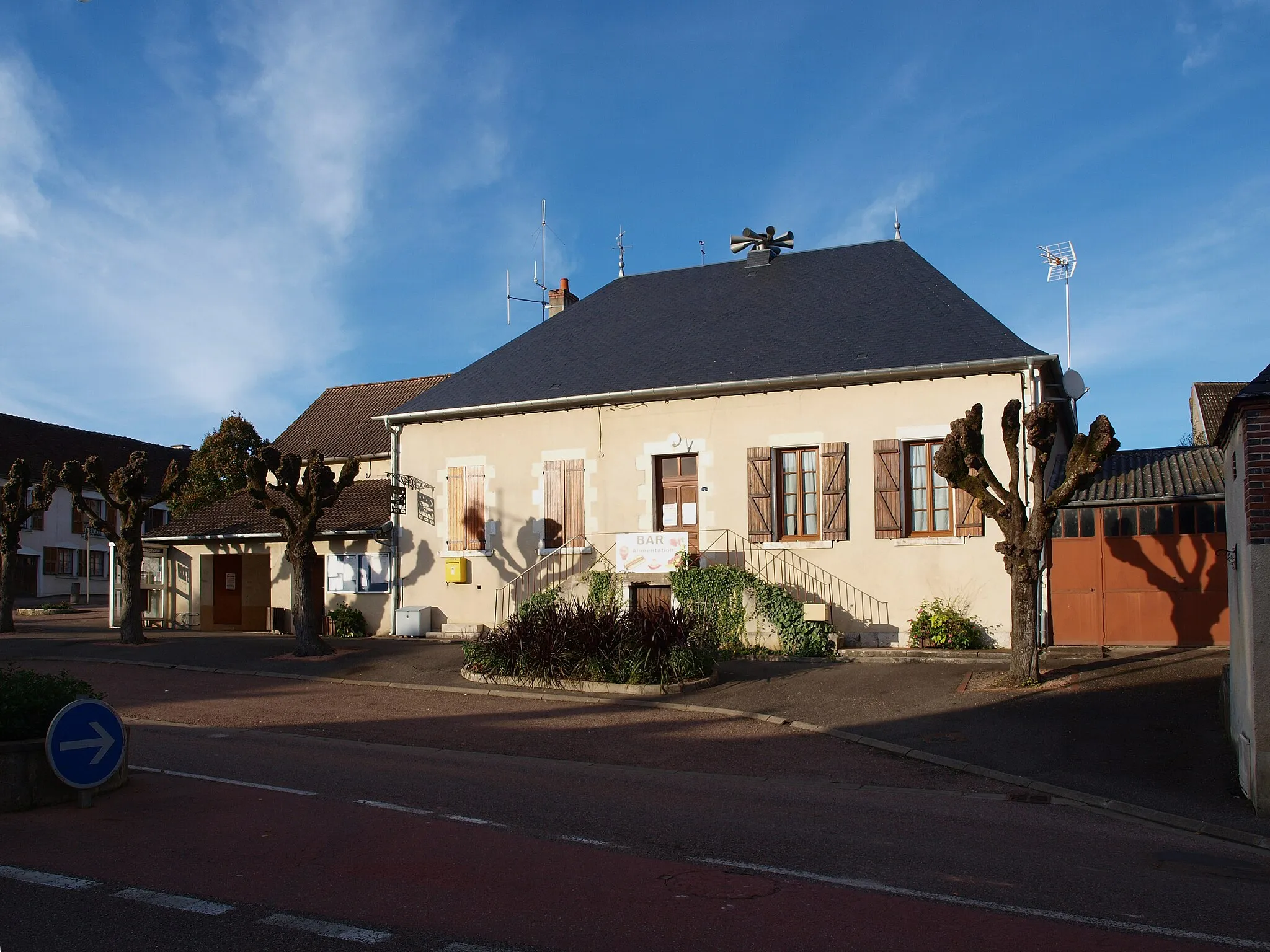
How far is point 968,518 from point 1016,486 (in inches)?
148

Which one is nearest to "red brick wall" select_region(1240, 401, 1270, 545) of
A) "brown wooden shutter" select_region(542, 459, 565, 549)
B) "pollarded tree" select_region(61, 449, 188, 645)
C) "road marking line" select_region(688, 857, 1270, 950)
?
"road marking line" select_region(688, 857, 1270, 950)

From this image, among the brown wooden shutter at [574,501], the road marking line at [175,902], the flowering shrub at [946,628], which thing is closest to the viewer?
the road marking line at [175,902]

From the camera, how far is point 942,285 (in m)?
19.7

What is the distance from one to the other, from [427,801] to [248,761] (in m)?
2.67

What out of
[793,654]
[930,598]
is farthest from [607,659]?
[930,598]

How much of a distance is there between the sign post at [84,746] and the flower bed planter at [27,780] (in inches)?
5.3

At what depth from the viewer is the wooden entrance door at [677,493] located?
19.1m

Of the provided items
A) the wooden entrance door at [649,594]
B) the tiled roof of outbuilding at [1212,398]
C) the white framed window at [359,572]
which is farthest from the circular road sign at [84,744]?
the tiled roof of outbuilding at [1212,398]

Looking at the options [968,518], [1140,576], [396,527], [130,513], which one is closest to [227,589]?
[130,513]

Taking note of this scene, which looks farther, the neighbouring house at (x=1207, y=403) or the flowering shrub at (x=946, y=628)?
the neighbouring house at (x=1207, y=403)

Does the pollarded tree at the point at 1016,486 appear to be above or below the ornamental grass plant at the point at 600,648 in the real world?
above

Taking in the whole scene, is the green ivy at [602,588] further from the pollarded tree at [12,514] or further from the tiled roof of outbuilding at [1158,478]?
the pollarded tree at [12,514]

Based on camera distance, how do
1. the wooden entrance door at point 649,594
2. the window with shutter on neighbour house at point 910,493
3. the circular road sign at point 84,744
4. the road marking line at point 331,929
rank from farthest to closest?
1. the wooden entrance door at point 649,594
2. the window with shutter on neighbour house at point 910,493
3. the circular road sign at point 84,744
4. the road marking line at point 331,929

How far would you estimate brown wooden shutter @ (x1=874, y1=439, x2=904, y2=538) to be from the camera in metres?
17.4
